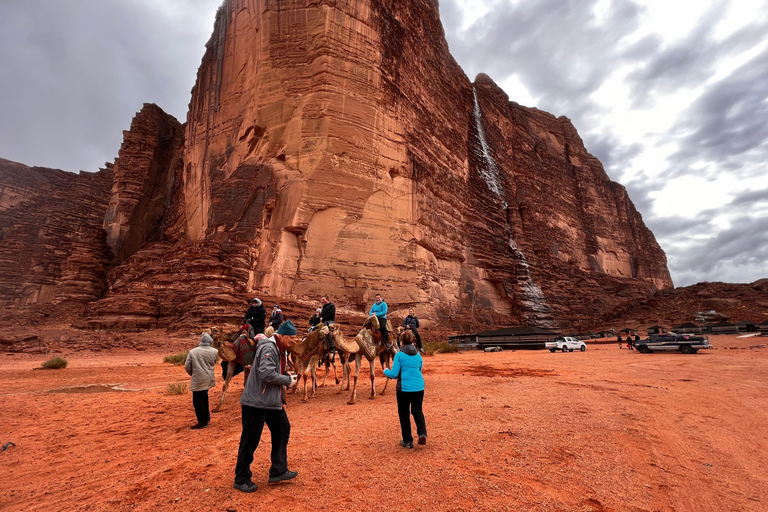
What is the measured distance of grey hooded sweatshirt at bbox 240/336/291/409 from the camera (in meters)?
3.80

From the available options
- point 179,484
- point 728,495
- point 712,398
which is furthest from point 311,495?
point 712,398

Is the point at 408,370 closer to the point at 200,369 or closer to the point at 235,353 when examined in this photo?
the point at 200,369

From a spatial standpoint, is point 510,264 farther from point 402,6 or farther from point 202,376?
point 202,376

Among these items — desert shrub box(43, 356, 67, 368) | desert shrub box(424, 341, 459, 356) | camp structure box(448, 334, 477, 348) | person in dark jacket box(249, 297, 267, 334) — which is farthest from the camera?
camp structure box(448, 334, 477, 348)

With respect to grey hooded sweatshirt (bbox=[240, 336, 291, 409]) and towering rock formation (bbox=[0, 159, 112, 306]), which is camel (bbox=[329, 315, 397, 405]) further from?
towering rock formation (bbox=[0, 159, 112, 306])

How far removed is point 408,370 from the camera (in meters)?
4.83

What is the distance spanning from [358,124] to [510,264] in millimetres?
24858

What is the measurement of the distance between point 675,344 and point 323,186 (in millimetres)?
22269

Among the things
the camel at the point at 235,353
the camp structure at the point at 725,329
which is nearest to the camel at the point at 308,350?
the camel at the point at 235,353

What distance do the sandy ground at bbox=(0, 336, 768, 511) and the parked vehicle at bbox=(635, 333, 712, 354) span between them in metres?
11.2

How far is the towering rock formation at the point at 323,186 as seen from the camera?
2462 centimetres

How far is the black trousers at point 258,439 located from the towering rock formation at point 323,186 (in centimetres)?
1871

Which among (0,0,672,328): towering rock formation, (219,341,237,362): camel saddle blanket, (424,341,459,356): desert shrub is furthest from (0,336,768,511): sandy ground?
(0,0,672,328): towering rock formation

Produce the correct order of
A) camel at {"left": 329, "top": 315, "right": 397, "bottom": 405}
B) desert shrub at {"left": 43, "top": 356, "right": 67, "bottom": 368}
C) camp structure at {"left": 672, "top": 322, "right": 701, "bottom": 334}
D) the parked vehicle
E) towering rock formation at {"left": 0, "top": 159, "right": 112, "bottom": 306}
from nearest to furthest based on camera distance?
camel at {"left": 329, "top": 315, "right": 397, "bottom": 405}
desert shrub at {"left": 43, "top": 356, "right": 67, "bottom": 368}
the parked vehicle
camp structure at {"left": 672, "top": 322, "right": 701, "bottom": 334}
towering rock formation at {"left": 0, "top": 159, "right": 112, "bottom": 306}
